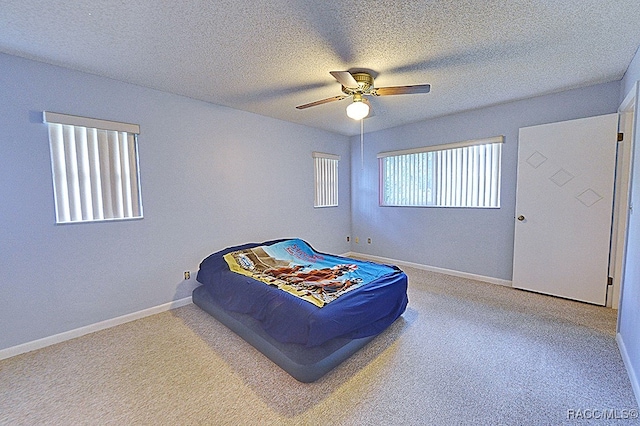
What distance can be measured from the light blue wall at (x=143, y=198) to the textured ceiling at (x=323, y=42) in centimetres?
28

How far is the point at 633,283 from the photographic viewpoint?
6.17ft

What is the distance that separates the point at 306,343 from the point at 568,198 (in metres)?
3.33

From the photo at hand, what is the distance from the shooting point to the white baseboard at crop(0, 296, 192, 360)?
215 centimetres

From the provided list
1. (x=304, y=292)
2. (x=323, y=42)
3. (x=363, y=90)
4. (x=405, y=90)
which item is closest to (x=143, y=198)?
(x=304, y=292)

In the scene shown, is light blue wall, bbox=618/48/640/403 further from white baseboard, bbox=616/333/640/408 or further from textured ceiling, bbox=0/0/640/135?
textured ceiling, bbox=0/0/640/135

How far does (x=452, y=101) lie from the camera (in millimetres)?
3297

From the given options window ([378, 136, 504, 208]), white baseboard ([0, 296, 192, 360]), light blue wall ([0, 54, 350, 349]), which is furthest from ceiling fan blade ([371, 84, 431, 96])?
white baseboard ([0, 296, 192, 360])

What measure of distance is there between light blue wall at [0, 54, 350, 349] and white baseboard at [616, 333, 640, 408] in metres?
3.67

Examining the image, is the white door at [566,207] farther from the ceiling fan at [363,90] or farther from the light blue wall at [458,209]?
the ceiling fan at [363,90]

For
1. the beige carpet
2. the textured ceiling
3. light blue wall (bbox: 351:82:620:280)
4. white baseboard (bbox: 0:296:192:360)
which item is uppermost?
the textured ceiling

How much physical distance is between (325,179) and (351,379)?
347 centimetres

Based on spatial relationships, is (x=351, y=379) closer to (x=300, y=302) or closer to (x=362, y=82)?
(x=300, y=302)

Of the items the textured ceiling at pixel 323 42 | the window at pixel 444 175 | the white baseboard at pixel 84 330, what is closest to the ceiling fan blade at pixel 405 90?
the textured ceiling at pixel 323 42

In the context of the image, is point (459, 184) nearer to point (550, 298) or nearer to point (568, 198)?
point (568, 198)
